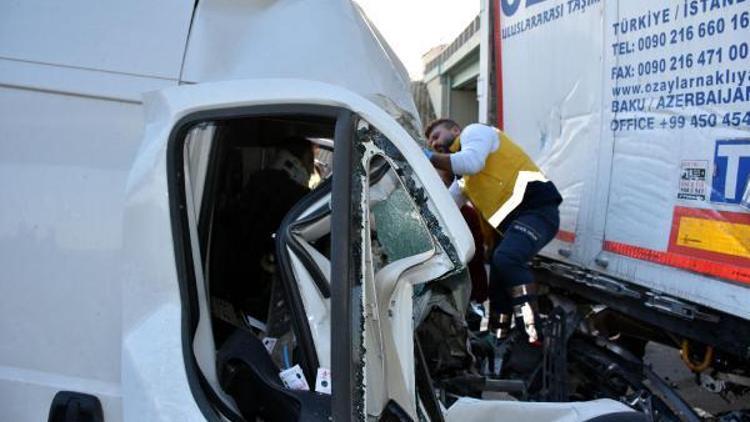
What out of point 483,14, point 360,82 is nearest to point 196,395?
point 360,82

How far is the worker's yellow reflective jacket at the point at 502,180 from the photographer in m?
3.93

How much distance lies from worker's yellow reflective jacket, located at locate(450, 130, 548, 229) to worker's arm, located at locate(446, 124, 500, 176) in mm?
81

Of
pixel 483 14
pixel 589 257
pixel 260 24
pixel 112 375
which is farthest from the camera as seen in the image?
pixel 483 14

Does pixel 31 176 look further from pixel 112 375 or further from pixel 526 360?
pixel 526 360

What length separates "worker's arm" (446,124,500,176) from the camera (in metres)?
3.90

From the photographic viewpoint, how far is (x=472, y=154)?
3900mm

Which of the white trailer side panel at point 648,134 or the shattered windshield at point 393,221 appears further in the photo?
the white trailer side panel at point 648,134

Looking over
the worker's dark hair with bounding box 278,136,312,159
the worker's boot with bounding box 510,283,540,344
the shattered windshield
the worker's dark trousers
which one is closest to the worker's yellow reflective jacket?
the worker's dark trousers

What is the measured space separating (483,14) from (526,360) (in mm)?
2410

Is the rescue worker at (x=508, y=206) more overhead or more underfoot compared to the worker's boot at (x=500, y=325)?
more overhead

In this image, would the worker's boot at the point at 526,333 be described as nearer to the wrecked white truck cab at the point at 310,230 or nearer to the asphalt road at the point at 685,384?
the asphalt road at the point at 685,384

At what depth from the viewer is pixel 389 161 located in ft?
5.51

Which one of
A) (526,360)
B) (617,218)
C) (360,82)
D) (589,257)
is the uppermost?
(360,82)

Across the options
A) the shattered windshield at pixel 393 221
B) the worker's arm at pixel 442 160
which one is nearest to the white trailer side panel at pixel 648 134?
the worker's arm at pixel 442 160
